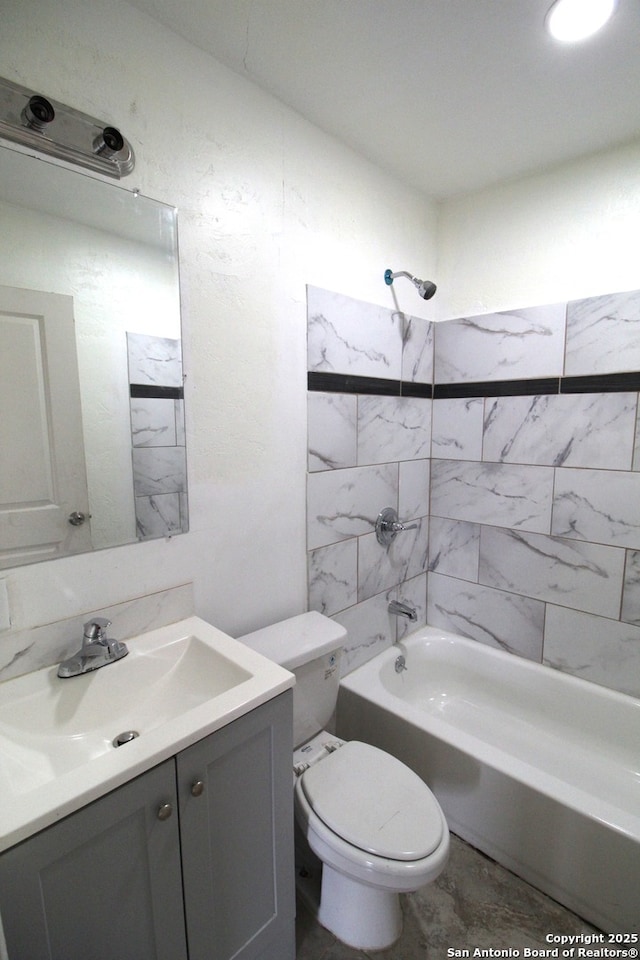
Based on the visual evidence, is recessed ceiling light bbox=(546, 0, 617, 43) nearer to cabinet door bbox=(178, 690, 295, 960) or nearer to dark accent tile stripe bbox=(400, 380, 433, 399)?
dark accent tile stripe bbox=(400, 380, 433, 399)

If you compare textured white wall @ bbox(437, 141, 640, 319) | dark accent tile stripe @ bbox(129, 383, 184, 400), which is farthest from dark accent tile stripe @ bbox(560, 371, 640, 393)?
dark accent tile stripe @ bbox(129, 383, 184, 400)

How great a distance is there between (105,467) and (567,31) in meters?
1.75

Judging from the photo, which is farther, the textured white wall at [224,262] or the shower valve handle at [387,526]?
the shower valve handle at [387,526]

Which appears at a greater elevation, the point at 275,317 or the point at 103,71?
the point at 103,71

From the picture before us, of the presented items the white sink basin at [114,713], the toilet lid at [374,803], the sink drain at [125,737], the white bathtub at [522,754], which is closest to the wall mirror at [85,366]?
the white sink basin at [114,713]

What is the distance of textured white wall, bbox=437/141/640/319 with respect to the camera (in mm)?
1707

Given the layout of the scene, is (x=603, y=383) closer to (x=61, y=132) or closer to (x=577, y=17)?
(x=577, y=17)

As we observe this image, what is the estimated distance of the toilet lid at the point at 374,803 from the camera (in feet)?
3.73

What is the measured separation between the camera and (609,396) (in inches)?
69.7

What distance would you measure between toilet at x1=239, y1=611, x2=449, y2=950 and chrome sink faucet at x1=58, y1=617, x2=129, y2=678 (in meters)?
0.47

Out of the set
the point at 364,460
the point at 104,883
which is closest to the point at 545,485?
the point at 364,460

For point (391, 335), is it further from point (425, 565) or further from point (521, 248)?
point (425, 565)

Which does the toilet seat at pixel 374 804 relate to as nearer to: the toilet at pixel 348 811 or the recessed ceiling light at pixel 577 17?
the toilet at pixel 348 811

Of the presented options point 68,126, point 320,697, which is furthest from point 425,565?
point 68,126
